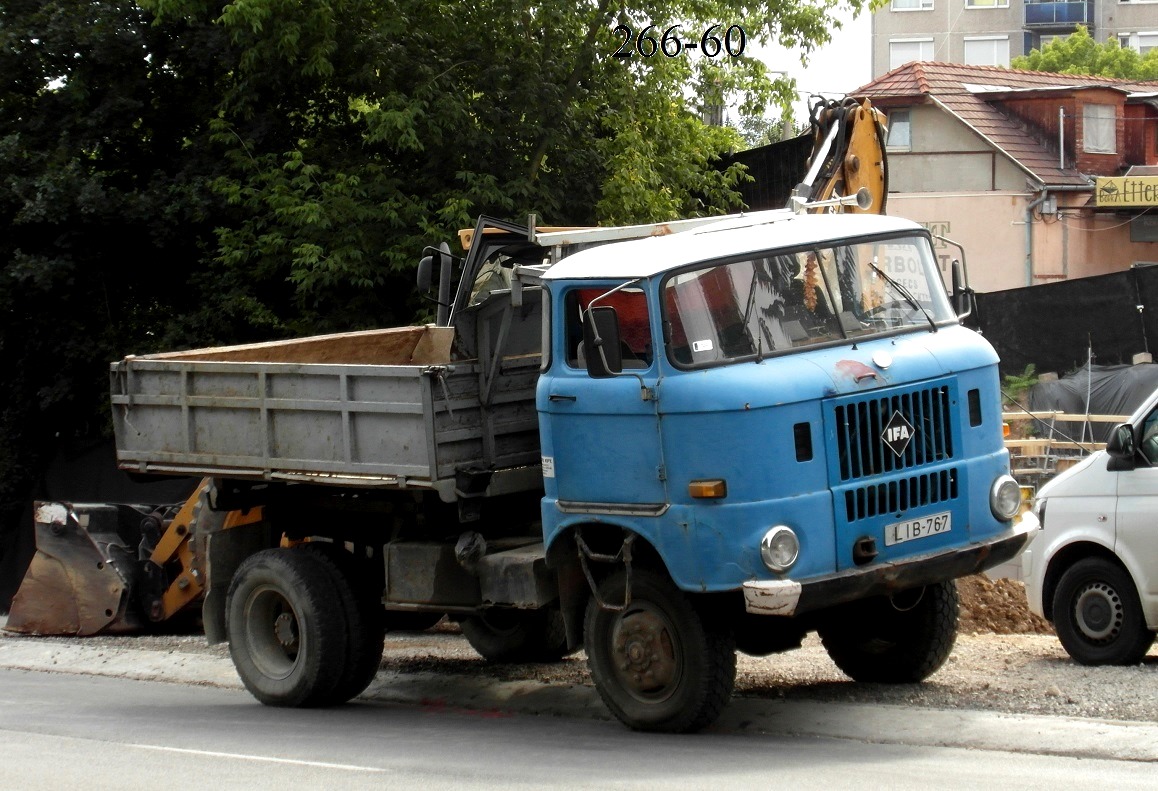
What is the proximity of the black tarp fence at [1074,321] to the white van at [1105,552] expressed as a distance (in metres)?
11.0

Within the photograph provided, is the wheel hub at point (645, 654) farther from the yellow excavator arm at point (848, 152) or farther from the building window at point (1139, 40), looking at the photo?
the building window at point (1139, 40)

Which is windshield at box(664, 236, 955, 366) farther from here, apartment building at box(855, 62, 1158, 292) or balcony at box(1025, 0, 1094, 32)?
balcony at box(1025, 0, 1094, 32)

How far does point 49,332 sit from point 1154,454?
593 inches

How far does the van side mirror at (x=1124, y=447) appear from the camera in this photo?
9.60 metres

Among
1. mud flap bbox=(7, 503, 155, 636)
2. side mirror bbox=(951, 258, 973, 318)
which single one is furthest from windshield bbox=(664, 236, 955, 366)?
mud flap bbox=(7, 503, 155, 636)

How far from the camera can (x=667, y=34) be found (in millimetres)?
18734

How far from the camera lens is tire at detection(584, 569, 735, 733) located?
7.95 m

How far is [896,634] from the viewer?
9352 mm

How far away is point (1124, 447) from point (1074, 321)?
43.3ft

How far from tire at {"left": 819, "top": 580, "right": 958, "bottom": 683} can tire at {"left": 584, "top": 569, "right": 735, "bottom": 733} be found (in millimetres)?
1345

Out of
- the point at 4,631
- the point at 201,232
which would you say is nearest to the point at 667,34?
the point at 201,232

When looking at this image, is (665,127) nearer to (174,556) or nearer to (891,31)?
(174,556)

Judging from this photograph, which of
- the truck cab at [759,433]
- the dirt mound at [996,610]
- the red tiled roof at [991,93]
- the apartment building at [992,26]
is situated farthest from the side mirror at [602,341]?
the apartment building at [992,26]

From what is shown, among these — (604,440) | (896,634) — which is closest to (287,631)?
(604,440)
